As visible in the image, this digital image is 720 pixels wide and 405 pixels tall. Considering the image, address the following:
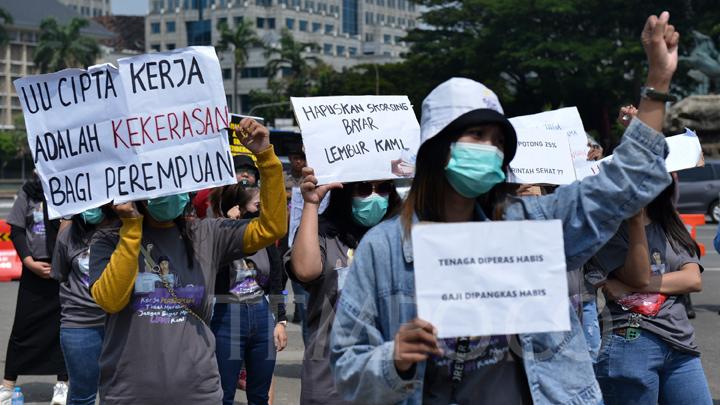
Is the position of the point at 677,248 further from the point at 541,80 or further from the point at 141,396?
the point at 541,80

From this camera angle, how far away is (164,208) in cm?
443

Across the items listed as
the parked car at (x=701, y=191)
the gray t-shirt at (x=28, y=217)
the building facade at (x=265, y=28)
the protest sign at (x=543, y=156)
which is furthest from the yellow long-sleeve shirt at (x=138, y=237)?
the building facade at (x=265, y=28)

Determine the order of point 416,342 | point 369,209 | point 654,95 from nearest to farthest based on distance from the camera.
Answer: point 416,342
point 654,95
point 369,209

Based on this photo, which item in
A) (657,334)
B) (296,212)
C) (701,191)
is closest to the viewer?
(657,334)

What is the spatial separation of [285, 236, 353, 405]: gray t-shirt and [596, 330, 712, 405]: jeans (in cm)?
116

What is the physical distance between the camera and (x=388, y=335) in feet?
9.02

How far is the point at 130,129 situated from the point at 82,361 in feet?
6.24

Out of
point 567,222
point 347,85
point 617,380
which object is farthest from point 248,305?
point 347,85

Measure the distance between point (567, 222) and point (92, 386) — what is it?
3757 millimetres

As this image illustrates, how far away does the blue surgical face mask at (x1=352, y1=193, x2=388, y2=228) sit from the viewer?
4.62 meters

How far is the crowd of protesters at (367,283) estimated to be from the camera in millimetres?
2705

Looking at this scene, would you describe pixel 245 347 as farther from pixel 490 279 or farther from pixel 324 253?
pixel 490 279

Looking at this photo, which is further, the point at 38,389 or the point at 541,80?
the point at 541,80

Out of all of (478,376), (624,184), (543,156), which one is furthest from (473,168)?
(543,156)
